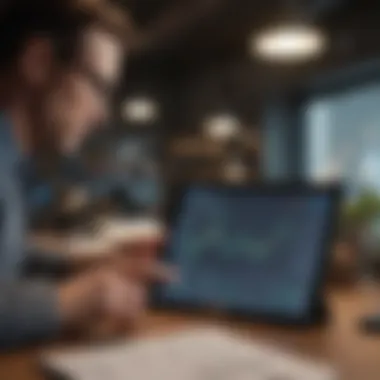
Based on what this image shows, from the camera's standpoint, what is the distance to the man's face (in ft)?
4.71

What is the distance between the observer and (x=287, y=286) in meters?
1.10

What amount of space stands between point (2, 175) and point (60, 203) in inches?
6.5

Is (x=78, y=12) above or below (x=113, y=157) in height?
above

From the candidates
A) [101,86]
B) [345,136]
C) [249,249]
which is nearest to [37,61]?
[101,86]

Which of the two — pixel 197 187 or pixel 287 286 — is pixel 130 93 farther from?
pixel 287 286

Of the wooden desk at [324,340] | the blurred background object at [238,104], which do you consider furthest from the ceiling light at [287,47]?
the wooden desk at [324,340]

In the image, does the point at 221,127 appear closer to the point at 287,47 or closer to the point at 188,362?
the point at 287,47

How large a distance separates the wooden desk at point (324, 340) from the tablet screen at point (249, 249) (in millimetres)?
56

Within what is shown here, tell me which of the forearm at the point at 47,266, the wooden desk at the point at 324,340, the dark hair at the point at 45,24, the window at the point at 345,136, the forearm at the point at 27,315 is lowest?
the wooden desk at the point at 324,340

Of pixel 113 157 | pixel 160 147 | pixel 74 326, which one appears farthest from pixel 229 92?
pixel 74 326

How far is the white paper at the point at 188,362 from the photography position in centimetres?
77

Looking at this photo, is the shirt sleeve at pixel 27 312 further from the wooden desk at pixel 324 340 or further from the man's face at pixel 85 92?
the man's face at pixel 85 92

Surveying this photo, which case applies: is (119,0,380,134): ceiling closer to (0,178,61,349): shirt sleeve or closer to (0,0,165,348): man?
(0,0,165,348): man

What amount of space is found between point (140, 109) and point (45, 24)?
261mm
